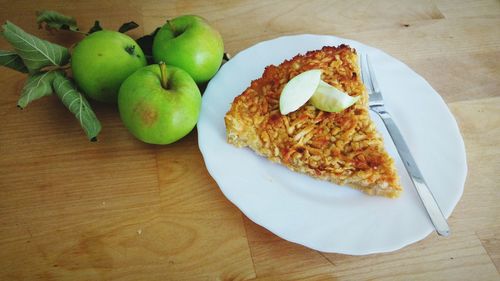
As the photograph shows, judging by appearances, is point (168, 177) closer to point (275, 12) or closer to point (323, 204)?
point (323, 204)

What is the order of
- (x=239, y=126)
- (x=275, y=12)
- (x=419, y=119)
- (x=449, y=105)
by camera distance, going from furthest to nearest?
1. (x=275, y=12)
2. (x=449, y=105)
3. (x=419, y=119)
4. (x=239, y=126)

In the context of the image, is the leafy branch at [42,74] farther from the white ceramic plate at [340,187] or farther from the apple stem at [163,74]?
the white ceramic plate at [340,187]

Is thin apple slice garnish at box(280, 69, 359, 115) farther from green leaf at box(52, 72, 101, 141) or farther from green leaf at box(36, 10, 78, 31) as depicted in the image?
green leaf at box(36, 10, 78, 31)

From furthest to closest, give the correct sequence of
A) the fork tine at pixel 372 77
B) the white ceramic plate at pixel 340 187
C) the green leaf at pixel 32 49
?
the fork tine at pixel 372 77 < the green leaf at pixel 32 49 < the white ceramic plate at pixel 340 187

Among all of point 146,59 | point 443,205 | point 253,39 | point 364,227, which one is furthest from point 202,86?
point 443,205

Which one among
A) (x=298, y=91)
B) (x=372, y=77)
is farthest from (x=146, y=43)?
(x=372, y=77)

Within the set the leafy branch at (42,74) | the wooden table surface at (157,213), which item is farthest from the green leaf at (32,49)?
the wooden table surface at (157,213)
